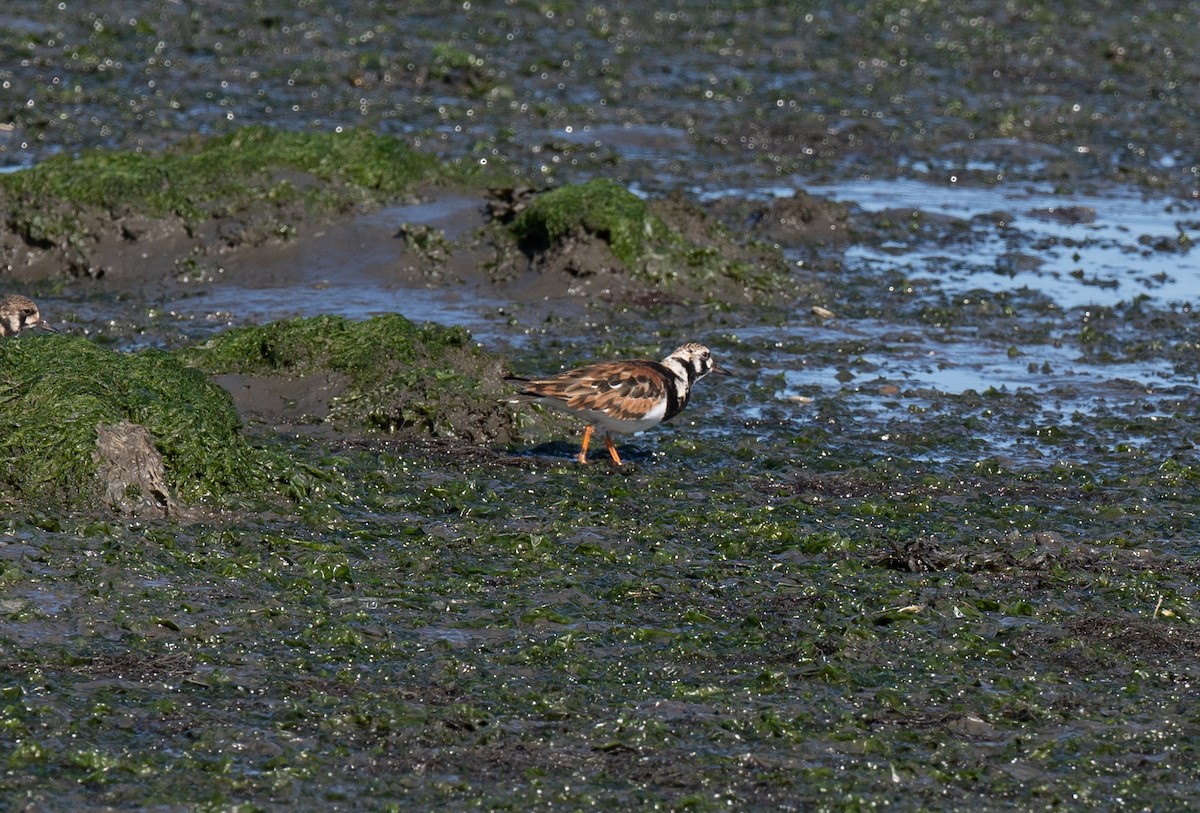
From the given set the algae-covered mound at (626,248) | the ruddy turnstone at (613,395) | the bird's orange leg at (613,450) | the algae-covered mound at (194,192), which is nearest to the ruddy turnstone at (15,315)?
the algae-covered mound at (194,192)

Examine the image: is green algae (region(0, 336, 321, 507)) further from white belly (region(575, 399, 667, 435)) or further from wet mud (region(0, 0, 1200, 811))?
white belly (region(575, 399, 667, 435))

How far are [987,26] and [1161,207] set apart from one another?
8.25m

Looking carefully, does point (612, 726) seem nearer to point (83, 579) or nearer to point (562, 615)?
point (562, 615)

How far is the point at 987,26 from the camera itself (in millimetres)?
26234

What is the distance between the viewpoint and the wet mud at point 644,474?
22.3ft

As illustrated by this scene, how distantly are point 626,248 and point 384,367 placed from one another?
363 centimetres

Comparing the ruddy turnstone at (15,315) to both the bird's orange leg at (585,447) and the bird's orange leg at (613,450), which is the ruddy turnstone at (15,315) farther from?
the bird's orange leg at (613,450)

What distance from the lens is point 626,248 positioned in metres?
14.7

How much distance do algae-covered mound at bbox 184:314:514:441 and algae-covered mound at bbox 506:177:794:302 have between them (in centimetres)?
278

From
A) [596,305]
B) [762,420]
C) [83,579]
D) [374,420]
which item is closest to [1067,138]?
[596,305]

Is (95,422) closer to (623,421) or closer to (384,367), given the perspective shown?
(384,367)

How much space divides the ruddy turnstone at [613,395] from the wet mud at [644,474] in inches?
12.5

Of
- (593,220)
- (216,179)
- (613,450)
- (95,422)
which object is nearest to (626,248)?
(593,220)

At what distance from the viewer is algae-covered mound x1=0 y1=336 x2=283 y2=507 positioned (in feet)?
29.1
